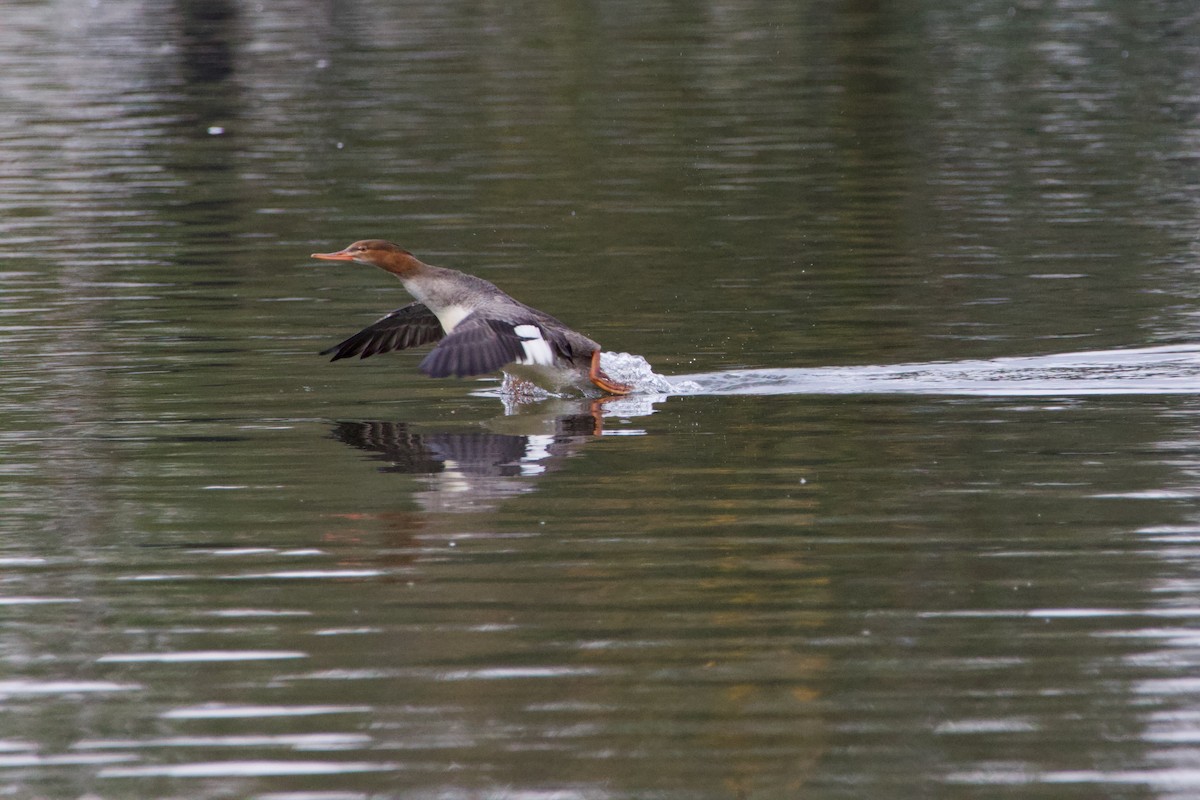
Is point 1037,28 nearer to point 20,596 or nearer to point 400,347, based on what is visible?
point 400,347

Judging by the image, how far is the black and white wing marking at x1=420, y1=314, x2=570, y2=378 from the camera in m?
10.8

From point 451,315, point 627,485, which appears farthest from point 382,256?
point 627,485

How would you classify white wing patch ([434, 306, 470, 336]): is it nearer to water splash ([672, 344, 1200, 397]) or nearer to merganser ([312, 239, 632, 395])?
merganser ([312, 239, 632, 395])

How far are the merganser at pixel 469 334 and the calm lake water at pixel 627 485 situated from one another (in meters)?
0.27

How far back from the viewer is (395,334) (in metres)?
12.5

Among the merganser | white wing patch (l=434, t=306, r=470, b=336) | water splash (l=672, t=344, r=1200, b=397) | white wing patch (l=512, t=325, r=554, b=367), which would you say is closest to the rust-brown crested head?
the merganser

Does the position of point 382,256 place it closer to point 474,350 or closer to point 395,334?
point 395,334

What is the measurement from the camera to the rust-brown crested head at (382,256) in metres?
11.8

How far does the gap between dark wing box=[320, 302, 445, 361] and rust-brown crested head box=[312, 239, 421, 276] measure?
1.46 ft

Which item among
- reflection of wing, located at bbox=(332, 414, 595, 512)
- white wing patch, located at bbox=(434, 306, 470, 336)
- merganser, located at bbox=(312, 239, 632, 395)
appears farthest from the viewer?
white wing patch, located at bbox=(434, 306, 470, 336)

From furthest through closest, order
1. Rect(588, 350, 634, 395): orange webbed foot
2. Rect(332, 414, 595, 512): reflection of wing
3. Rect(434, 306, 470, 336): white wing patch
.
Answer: Rect(434, 306, 470, 336): white wing patch, Rect(588, 350, 634, 395): orange webbed foot, Rect(332, 414, 595, 512): reflection of wing

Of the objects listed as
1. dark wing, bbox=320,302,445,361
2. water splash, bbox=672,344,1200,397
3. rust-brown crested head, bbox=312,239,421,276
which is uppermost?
rust-brown crested head, bbox=312,239,421,276

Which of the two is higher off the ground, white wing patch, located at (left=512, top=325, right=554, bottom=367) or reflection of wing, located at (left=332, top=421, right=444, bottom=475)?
white wing patch, located at (left=512, top=325, right=554, bottom=367)

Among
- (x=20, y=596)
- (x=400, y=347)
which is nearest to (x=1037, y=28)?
(x=400, y=347)
